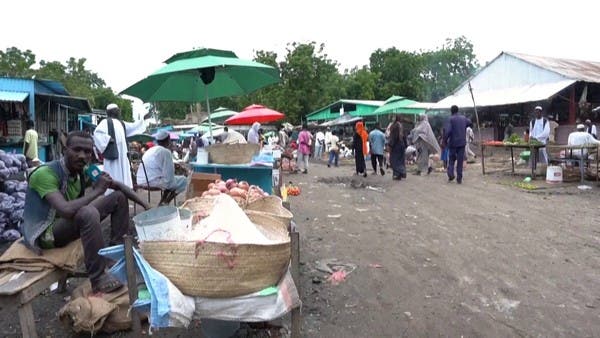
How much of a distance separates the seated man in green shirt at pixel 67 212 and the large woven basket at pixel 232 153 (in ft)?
7.80

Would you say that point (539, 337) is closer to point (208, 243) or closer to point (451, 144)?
point (208, 243)

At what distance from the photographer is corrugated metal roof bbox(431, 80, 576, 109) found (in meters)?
18.5

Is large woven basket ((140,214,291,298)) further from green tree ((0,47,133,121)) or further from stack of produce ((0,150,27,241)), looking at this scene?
green tree ((0,47,133,121))

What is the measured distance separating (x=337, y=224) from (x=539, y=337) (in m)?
4.14

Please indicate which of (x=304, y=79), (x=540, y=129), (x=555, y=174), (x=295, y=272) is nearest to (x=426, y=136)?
(x=540, y=129)

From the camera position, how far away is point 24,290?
3000 mm

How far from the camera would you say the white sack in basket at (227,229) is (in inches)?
95.5

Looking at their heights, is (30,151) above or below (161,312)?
above

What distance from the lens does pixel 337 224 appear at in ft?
24.1

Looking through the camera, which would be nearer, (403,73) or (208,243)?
(208,243)

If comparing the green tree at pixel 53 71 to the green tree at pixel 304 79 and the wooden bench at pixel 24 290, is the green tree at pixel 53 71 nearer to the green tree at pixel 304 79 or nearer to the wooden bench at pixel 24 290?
the green tree at pixel 304 79

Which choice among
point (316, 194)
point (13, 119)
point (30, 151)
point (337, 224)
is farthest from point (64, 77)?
point (337, 224)

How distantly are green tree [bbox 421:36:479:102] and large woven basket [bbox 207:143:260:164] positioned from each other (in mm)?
38963

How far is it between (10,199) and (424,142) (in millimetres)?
10753
